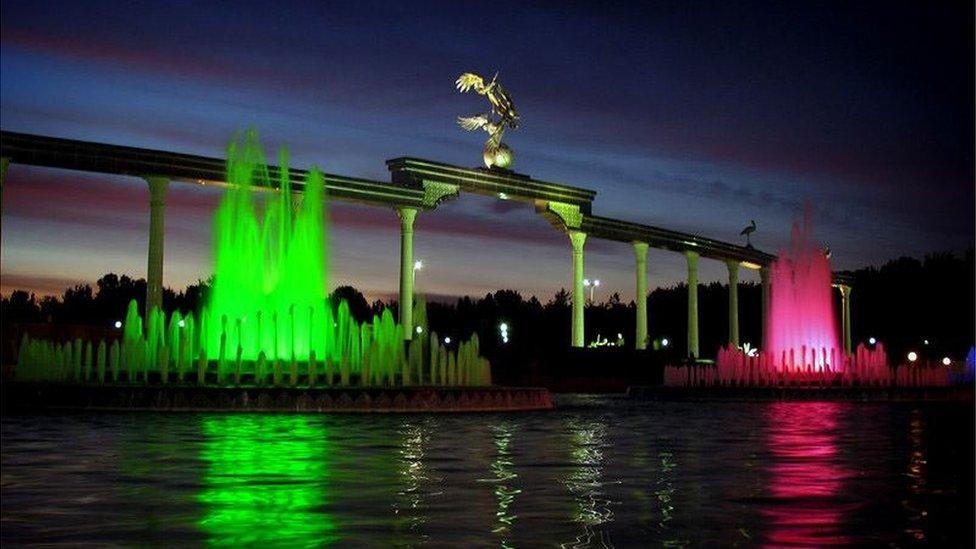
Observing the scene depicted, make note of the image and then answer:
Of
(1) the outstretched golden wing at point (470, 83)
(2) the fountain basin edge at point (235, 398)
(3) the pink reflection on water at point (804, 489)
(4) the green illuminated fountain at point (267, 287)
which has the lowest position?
(3) the pink reflection on water at point (804, 489)

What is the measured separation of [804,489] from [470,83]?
1640 inches

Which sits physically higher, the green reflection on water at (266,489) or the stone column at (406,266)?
the stone column at (406,266)

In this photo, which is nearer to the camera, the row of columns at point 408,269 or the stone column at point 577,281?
the row of columns at point 408,269

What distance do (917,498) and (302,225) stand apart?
2360 cm

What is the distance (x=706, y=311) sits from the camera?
102 meters

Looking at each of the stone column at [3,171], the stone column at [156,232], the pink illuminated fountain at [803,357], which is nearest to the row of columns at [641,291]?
the pink illuminated fountain at [803,357]

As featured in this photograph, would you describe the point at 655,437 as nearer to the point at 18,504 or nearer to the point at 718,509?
the point at 718,509

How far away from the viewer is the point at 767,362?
42.2m

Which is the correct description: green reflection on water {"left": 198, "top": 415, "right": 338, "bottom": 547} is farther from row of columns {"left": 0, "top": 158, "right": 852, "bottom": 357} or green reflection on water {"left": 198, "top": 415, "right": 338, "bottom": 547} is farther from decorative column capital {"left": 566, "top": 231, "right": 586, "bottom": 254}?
decorative column capital {"left": 566, "top": 231, "right": 586, "bottom": 254}

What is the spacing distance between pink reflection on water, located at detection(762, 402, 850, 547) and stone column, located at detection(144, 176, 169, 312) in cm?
2371

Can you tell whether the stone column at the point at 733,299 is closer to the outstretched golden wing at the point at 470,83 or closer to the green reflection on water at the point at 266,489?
the outstretched golden wing at the point at 470,83

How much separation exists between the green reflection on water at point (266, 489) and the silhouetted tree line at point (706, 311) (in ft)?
200

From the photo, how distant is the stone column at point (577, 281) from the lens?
53.3m

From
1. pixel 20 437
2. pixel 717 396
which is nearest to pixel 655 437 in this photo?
pixel 20 437
